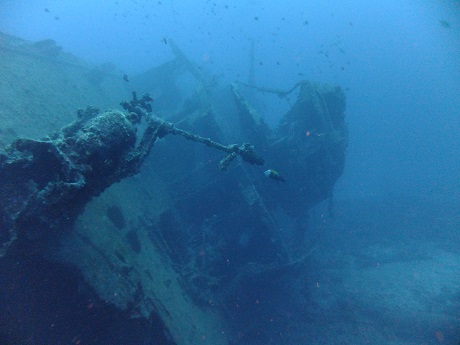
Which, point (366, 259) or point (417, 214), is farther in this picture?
point (417, 214)

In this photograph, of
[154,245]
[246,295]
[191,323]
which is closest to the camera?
[191,323]

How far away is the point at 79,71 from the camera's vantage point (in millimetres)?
12086

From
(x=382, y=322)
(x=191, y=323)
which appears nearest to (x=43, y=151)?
(x=191, y=323)

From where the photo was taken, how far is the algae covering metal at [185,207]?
→ 13.9ft

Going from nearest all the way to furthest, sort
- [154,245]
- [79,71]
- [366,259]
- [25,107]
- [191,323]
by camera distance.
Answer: [25,107] → [191,323] → [154,245] → [79,71] → [366,259]

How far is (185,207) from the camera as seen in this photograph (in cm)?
1113

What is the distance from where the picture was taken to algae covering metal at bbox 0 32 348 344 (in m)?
4.25

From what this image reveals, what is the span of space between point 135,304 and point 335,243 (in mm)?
15744

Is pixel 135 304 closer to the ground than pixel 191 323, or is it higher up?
higher up

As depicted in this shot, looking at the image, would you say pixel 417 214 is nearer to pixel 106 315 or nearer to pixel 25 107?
pixel 106 315

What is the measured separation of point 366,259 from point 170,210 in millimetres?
11806

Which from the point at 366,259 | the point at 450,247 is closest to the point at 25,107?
the point at 366,259

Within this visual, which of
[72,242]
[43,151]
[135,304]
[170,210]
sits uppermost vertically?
[43,151]

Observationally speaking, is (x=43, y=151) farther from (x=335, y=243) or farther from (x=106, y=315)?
(x=335, y=243)
